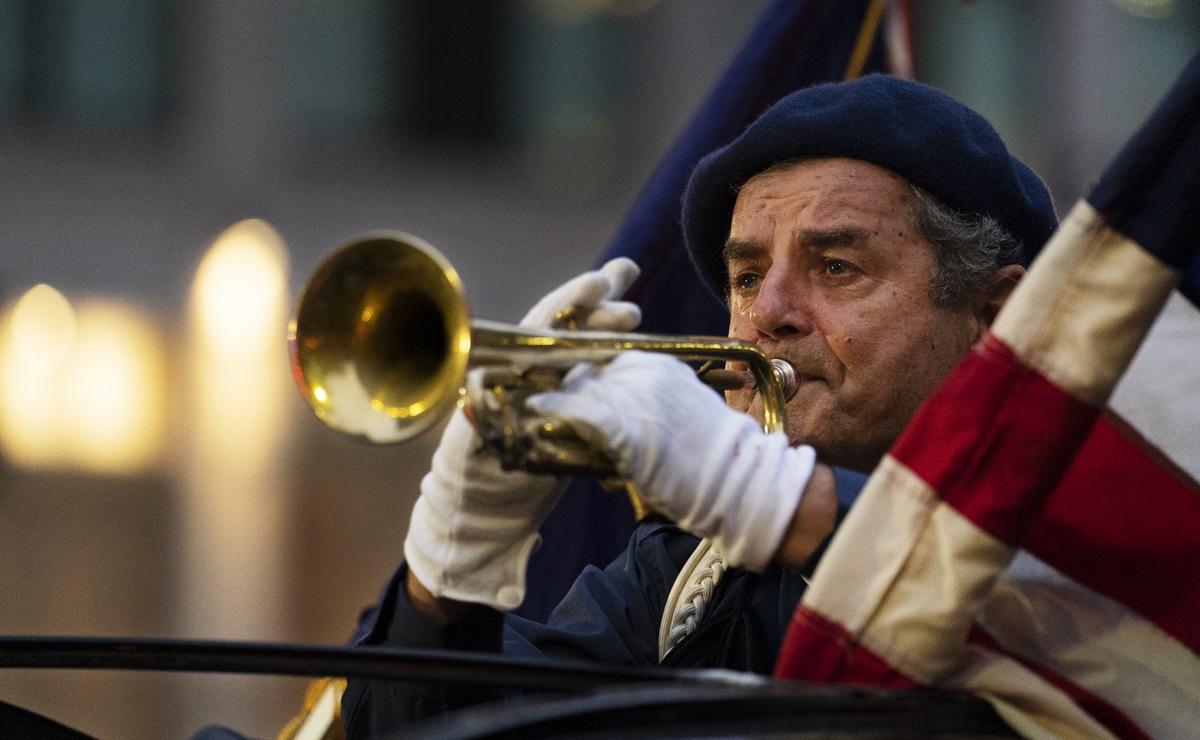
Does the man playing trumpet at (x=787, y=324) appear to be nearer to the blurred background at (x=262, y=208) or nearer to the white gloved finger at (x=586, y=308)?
the white gloved finger at (x=586, y=308)

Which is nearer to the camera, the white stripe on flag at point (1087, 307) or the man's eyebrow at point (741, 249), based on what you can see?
the white stripe on flag at point (1087, 307)

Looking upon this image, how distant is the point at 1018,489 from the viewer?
146 cm

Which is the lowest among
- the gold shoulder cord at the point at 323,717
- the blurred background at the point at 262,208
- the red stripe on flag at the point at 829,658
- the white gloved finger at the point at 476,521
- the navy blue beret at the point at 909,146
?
the blurred background at the point at 262,208

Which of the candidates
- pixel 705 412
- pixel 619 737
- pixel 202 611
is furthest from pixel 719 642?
pixel 202 611

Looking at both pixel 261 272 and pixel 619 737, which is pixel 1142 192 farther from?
pixel 261 272

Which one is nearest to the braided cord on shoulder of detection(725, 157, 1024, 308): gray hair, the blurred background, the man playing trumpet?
the man playing trumpet

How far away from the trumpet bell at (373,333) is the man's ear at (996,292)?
3.67 feet

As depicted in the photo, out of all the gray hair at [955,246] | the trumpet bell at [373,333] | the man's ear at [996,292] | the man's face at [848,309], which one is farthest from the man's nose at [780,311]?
the trumpet bell at [373,333]

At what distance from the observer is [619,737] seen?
1.25m

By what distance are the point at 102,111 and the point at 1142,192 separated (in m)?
9.62

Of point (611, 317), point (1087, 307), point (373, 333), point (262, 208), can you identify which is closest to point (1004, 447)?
point (1087, 307)

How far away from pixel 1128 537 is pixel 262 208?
9087mm

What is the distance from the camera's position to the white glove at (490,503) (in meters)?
1.78

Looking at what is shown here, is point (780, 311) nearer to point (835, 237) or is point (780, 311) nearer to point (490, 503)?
point (835, 237)
